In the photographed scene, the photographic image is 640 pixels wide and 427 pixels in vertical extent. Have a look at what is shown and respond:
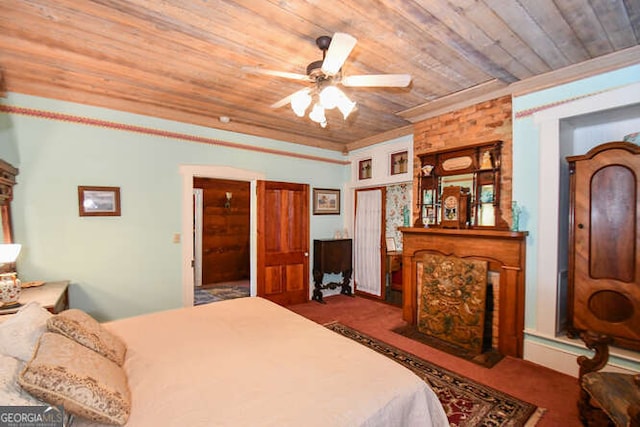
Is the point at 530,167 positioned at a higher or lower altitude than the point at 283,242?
higher

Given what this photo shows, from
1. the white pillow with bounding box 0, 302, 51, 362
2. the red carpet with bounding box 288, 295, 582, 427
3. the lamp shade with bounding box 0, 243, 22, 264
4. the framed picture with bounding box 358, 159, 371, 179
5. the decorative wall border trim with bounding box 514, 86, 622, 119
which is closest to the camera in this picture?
the white pillow with bounding box 0, 302, 51, 362

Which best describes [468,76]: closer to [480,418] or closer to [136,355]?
[480,418]

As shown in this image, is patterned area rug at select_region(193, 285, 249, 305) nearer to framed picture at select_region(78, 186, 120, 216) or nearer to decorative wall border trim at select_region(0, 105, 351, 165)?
framed picture at select_region(78, 186, 120, 216)

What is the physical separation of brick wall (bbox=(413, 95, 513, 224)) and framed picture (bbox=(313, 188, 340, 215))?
1.68 m

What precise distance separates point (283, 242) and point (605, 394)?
378cm

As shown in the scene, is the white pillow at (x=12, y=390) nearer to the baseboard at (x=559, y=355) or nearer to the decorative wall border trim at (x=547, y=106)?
the baseboard at (x=559, y=355)

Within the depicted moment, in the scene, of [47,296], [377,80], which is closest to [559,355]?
[377,80]

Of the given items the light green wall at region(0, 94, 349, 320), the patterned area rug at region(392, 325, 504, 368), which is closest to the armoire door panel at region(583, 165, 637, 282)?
the patterned area rug at region(392, 325, 504, 368)

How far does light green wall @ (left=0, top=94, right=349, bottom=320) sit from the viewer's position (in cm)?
292

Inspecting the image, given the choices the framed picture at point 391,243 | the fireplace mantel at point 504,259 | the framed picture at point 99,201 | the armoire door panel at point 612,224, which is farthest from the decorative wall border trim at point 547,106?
the framed picture at point 99,201

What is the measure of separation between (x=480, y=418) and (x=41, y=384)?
249 cm

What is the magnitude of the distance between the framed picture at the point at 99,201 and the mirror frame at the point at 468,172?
3664 mm

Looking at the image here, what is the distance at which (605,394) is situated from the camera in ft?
5.44

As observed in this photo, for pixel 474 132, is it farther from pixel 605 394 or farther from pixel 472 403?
pixel 472 403
